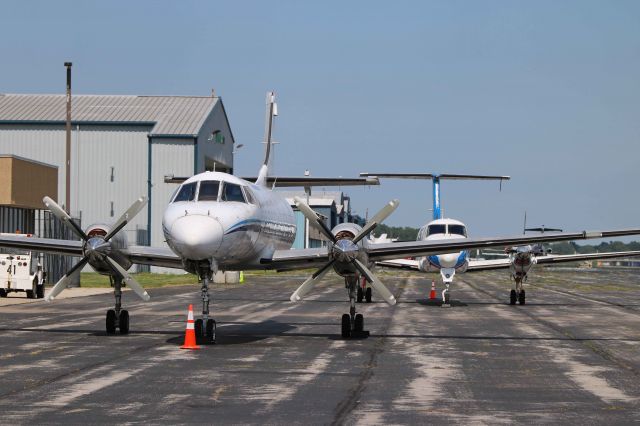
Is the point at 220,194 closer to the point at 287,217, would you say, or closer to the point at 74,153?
the point at 287,217

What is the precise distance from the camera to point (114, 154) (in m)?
70.8

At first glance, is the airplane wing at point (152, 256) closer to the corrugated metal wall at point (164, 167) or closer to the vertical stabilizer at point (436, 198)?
the vertical stabilizer at point (436, 198)

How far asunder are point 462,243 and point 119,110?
5565cm

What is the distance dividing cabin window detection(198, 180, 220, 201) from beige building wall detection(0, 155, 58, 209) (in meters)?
34.6

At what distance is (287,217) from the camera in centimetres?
2611

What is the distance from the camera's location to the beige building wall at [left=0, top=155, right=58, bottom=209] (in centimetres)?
5188

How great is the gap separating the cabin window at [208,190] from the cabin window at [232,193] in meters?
0.20

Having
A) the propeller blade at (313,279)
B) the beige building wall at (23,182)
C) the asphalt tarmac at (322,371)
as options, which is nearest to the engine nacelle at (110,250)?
the asphalt tarmac at (322,371)

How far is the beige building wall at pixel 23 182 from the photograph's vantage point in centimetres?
5188

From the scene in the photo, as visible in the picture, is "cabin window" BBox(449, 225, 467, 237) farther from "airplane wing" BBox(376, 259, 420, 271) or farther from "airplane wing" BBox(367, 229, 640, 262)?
"airplane wing" BBox(367, 229, 640, 262)

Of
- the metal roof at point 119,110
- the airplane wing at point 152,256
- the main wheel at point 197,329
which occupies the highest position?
the metal roof at point 119,110

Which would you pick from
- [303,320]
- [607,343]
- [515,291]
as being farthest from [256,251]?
[515,291]

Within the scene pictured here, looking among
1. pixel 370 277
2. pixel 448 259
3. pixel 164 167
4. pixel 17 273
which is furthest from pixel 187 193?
pixel 164 167

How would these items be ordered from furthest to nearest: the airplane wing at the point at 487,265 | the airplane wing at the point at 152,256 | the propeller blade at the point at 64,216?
the airplane wing at the point at 487,265
the airplane wing at the point at 152,256
the propeller blade at the point at 64,216
